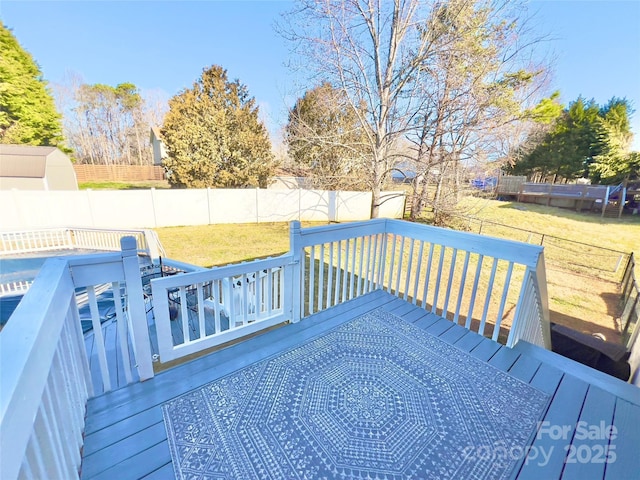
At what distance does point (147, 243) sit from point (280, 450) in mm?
6384

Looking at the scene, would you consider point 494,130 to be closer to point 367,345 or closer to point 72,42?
point 367,345

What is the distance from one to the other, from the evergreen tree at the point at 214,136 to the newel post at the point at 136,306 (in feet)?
35.8

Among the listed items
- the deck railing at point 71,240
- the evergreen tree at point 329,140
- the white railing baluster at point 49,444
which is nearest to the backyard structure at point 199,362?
the white railing baluster at point 49,444

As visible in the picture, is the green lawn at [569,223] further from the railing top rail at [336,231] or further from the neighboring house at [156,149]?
the neighboring house at [156,149]

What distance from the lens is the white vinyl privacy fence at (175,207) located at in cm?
825

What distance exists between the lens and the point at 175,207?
9.87 m

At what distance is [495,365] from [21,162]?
17.3 metres

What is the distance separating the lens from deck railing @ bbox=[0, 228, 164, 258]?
6.69 m

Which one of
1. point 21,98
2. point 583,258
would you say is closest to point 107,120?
point 21,98

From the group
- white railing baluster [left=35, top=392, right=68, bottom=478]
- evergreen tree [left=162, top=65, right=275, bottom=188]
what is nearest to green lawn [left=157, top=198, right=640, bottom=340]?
evergreen tree [left=162, top=65, right=275, bottom=188]

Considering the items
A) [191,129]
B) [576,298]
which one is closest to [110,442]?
[576,298]

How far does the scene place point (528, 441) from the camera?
1.50 metres

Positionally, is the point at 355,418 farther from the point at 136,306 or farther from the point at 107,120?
the point at 107,120

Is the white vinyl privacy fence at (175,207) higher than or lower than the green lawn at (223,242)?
higher
